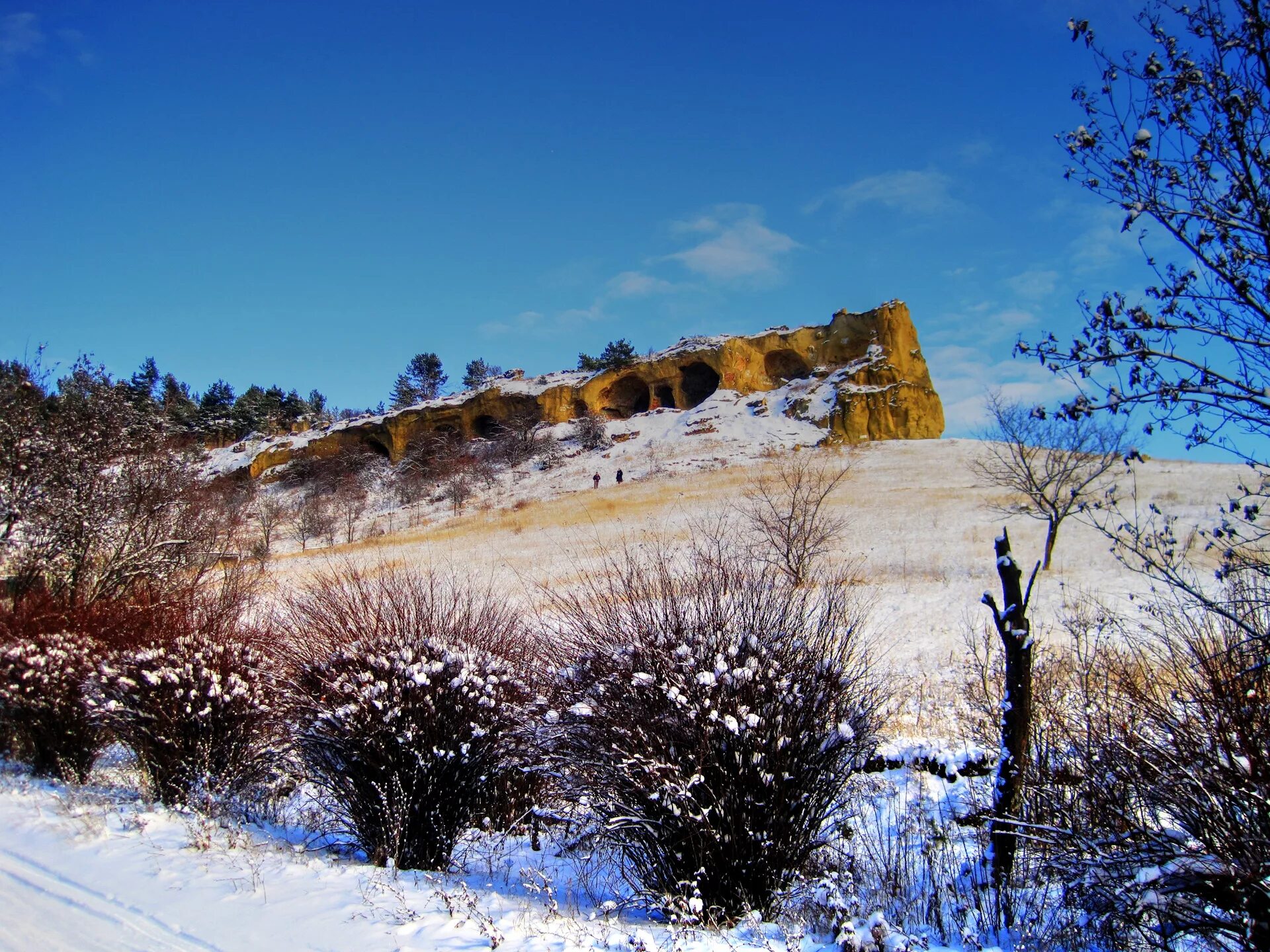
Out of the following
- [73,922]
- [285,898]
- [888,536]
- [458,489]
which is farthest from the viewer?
[458,489]

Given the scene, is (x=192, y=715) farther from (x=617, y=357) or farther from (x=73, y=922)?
(x=617, y=357)

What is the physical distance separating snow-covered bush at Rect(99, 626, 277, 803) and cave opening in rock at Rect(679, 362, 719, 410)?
63.8 meters

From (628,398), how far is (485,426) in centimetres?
1454

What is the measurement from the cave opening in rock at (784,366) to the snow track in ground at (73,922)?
2604 inches

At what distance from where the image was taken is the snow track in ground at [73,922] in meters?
4.50

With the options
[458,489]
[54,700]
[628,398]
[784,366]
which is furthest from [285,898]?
[784,366]

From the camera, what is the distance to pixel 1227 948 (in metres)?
3.25

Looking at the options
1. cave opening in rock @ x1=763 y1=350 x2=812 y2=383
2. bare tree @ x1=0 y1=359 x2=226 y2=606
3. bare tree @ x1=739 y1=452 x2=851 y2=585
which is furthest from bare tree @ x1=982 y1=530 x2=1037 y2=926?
cave opening in rock @ x1=763 y1=350 x2=812 y2=383

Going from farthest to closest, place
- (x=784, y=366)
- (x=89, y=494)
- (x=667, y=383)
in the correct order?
(x=667, y=383) → (x=784, y=366) → (x=89, y=494)

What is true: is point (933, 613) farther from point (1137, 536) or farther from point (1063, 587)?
point (1137, 536)

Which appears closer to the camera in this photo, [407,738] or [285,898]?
[285,898]

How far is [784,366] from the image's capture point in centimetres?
6962

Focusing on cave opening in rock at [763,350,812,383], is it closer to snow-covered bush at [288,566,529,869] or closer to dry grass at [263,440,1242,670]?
dry grass at [263,440,1242,670]

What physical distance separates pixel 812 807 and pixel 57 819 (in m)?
7.13
